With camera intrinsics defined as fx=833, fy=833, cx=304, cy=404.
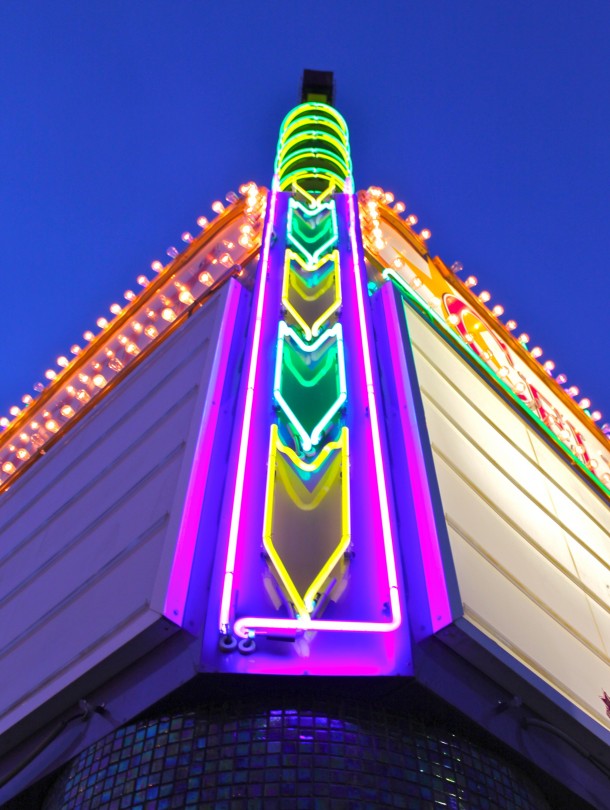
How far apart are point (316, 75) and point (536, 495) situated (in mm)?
8612

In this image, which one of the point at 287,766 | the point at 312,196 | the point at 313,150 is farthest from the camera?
the point at 313,150

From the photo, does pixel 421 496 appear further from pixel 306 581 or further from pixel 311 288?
pixel 311 288

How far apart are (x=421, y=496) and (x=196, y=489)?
1280 millimetres

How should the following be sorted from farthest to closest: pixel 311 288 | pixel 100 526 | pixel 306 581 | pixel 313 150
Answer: pixel 313 150 < pixel 311 288 < pixel 100 526 < pixel 306 581

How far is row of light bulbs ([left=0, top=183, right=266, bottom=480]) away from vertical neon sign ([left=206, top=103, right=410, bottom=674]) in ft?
8.37

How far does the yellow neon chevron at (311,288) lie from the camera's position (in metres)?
6.25

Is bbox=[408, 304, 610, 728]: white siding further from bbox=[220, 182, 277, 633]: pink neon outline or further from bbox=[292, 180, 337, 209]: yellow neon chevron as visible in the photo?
bbox=[292, 180, 337, 209]: yellow neon chevron

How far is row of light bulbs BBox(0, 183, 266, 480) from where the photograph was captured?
9680mm

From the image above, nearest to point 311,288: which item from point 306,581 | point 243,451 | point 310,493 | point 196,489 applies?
point 243,451

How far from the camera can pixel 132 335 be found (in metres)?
10.1

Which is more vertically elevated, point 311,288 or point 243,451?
point 311,288

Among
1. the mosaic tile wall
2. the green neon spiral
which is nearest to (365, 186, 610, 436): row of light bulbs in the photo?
the green neon spiral

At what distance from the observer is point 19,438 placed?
402 inches

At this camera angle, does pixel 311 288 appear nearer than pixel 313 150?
Yes
